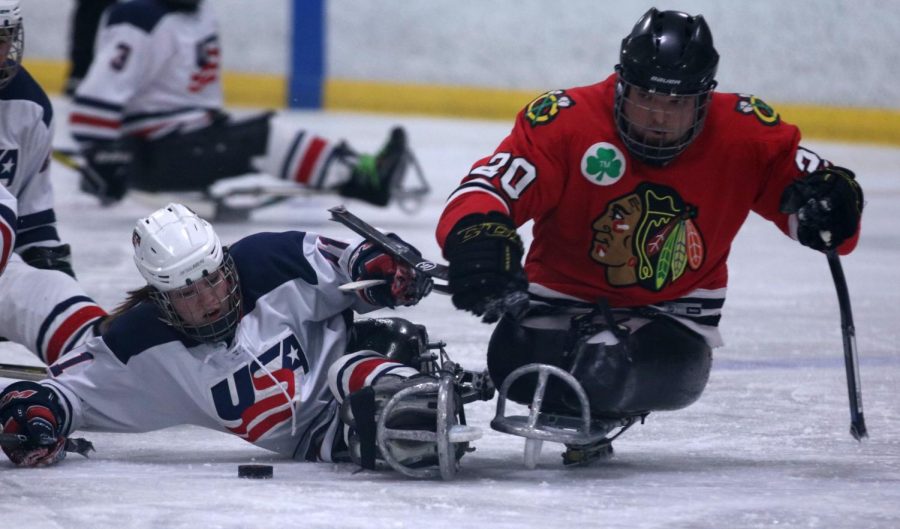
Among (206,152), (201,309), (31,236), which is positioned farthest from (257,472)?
(206,152)

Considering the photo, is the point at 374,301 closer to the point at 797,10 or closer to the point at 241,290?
the point at 241,290

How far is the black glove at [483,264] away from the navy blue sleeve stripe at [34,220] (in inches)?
53.6

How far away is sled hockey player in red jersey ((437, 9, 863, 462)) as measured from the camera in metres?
2.69

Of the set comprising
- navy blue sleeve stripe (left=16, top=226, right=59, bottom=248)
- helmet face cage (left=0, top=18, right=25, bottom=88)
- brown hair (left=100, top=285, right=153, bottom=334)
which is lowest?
brown hair (left=100, top=285, right=153, bottom=334)

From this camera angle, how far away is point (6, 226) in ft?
9.30

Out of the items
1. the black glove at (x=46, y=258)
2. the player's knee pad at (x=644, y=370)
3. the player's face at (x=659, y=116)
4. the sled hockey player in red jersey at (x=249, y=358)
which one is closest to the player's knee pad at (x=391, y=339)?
the sled hockey player in red jersey at (x=249, y=358)

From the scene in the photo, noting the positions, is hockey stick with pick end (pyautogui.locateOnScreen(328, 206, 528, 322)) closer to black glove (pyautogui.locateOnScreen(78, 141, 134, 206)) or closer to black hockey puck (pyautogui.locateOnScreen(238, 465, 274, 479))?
black hockey puck (pyautogui.locateOnScreen(238, 465, 274, 479))

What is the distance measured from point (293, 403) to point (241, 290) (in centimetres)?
23

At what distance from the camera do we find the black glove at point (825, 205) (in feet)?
8.94

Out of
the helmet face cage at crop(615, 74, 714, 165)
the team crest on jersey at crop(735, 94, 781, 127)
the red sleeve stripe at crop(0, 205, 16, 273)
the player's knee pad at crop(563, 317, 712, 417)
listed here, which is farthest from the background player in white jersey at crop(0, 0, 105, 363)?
the team crest on jersey at crop(735, 94, 781, 127)

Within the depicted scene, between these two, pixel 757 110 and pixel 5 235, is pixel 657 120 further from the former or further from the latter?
pixel 5 235

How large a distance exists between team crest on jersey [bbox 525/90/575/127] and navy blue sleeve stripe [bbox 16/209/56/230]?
1.32m

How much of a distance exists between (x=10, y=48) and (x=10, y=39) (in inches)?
1.0

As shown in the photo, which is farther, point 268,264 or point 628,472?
point 268,264
